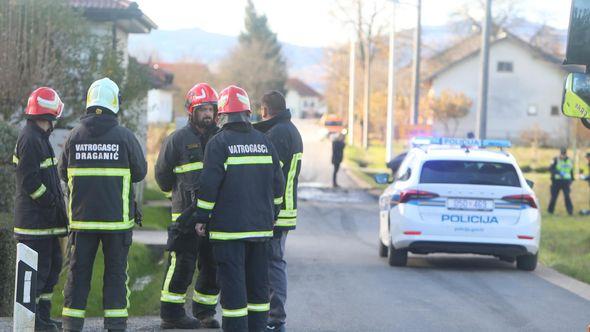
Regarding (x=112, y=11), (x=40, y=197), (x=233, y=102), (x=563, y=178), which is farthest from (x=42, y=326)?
(x=563, y=178)

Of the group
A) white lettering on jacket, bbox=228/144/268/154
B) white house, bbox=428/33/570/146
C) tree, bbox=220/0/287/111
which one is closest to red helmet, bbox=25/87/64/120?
white lettering on jacket, bbox=228/144/268/154

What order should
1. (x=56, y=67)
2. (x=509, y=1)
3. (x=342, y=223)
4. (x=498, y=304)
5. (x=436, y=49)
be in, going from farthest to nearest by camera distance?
(x=436, y=49)
(x=509, y=1)
(x=342, y=223)
(x=56, y=67)
(x=498, y=304)

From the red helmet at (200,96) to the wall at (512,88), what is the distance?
69702 mm

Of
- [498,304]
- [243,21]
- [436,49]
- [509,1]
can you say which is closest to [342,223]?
[498,304]

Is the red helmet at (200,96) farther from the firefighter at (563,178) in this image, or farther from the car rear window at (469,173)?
the firefighter at (563,178)

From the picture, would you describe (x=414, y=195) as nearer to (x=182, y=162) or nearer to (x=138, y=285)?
(x=138, y=285)

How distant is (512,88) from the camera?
78250mm

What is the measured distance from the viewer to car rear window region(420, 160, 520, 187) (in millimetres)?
13492

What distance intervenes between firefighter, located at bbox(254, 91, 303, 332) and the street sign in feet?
6.64

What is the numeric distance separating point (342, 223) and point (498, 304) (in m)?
12.9

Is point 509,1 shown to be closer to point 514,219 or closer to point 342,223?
point 342,223

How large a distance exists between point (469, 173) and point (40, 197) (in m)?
7.02

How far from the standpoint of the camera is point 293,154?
337 inches

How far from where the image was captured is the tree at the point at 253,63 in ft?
252
